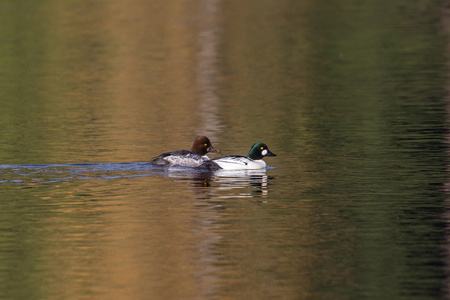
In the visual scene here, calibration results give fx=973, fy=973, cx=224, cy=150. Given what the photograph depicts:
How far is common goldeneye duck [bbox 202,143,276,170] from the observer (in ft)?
68.7

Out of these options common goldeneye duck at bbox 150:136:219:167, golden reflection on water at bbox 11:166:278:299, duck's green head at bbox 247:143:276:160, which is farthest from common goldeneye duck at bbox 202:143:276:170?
golden reflection on water at bbox 11:166:278:299

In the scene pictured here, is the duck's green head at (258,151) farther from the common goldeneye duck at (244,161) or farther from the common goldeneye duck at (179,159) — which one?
the common goldeneye duck at (179,159)

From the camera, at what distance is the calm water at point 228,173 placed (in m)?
12.7

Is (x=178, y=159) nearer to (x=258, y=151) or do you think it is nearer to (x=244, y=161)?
(x=244, y=161)

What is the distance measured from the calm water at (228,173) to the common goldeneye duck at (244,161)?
0.28 meters

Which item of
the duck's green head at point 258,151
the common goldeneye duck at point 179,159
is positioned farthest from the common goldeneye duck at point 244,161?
the common goldeneye duck at point 179,159

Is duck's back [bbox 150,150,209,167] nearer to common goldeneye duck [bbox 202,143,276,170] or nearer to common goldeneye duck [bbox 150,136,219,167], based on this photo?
common goldeneye duck [bbox 150,136,219,167]

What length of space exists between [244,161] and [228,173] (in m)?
0.45

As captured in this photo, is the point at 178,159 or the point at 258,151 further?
the point at 258,151

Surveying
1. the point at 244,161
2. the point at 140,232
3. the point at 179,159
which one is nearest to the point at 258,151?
the point at 244,161

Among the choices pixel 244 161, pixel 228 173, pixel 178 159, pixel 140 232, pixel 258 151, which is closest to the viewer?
pixel 140 232

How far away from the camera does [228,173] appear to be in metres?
20.8

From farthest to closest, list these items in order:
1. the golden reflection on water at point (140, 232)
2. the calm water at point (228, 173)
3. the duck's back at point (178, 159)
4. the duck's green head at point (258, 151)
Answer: the duck's green head at point (258, 151), the duck's back at point (178, 159), the calm water at point (228, 173), the golden reflection on water at point (140, 232)

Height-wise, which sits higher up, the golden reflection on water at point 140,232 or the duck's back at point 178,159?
the duck's back at point 178,159
